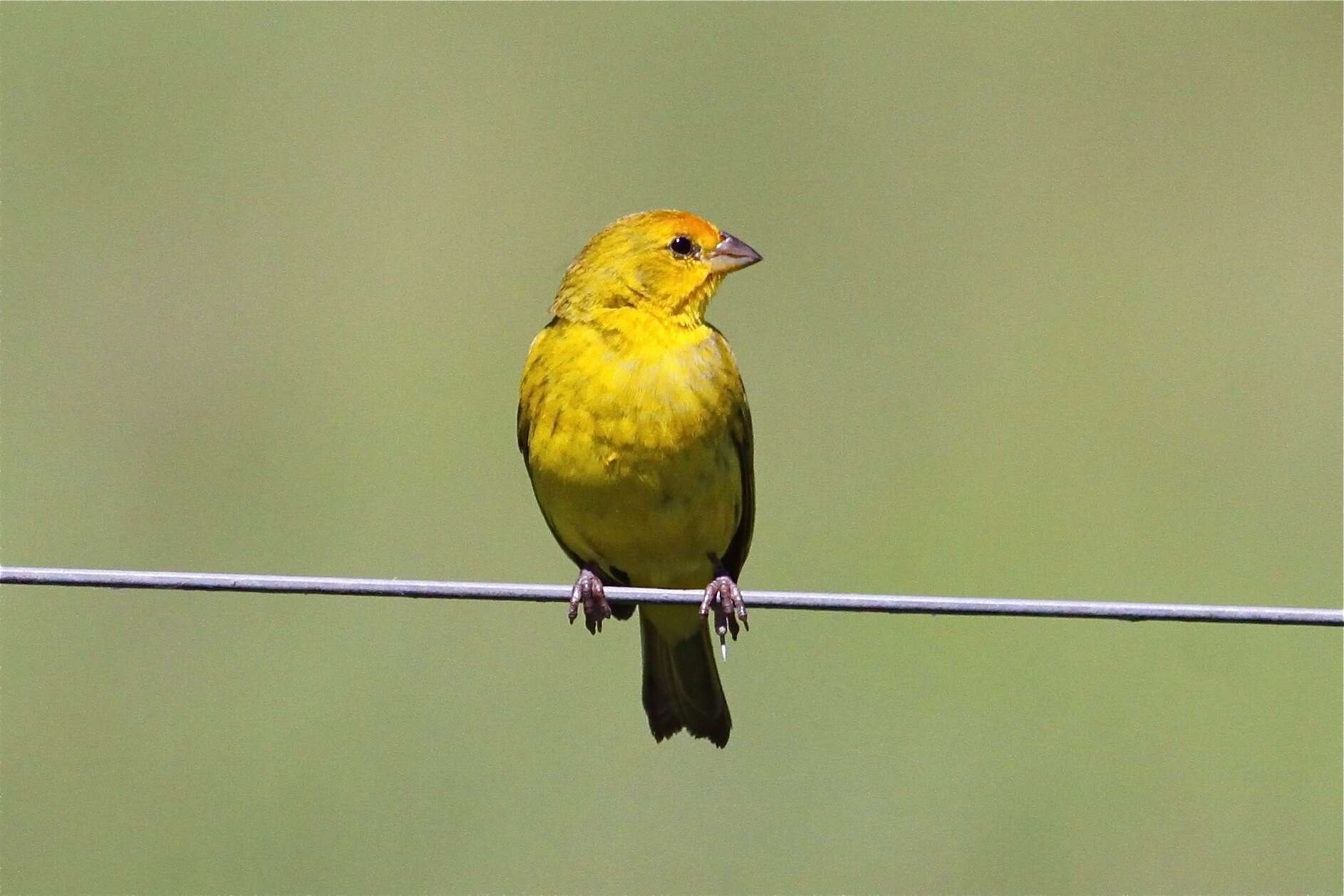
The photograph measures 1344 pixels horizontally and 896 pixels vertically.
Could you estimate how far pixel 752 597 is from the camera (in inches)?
173

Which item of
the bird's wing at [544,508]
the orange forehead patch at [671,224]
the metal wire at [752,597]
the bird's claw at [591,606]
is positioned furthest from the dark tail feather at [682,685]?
the metal wire at [752,597]

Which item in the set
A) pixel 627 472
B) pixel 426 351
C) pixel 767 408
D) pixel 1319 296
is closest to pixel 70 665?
pixel 426 351

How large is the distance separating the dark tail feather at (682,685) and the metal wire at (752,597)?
2427mm

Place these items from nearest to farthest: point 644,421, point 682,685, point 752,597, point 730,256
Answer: point 752,597 < point 644,421 < point 730,256 < point 682,685

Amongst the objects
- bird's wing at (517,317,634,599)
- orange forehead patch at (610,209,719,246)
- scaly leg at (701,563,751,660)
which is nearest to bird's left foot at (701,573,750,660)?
scaly leg at (701,563,751,660)

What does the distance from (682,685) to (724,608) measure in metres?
0.80

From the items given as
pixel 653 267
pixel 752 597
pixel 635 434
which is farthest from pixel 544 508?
pixel 752 597

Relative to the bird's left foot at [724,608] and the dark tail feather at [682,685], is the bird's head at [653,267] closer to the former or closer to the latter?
the bird's left foot at [724,608]

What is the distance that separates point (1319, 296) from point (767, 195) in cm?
351

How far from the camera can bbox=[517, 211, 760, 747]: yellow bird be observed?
5922 mm

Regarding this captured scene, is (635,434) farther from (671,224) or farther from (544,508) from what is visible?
(671,224)

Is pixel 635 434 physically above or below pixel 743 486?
above

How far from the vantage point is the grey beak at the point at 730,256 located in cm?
643

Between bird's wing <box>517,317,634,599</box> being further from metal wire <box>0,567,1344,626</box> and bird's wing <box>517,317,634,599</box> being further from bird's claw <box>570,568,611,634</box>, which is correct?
metal wire <box>0,567,1344,626</box>
